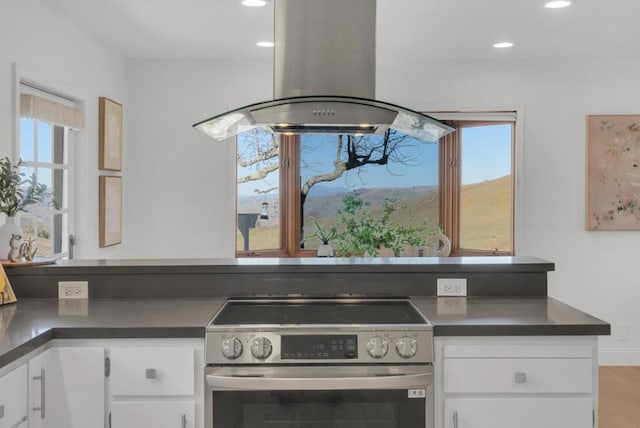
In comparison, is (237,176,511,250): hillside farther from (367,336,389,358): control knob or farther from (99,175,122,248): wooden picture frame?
(367,336,389,358): control knob

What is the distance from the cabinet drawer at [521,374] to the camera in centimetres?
223

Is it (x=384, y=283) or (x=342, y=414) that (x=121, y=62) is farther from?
(x=342, y=414)

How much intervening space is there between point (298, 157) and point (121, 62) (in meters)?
1.59

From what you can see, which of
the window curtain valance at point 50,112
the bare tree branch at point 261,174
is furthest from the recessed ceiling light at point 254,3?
the bare tree branch at point 261,174

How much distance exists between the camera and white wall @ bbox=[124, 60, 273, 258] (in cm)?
524

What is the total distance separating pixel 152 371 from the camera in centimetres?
221

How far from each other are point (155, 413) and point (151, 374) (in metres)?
0.13

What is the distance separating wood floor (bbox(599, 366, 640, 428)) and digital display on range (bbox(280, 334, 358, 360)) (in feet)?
7.51

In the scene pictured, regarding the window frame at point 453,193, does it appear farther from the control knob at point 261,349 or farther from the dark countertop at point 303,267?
the control knob at point 261,349

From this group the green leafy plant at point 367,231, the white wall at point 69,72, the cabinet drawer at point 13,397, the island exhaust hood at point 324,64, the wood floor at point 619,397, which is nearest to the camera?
the cabinet drawer at point 13,397

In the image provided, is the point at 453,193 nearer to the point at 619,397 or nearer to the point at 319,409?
the point at 619,397

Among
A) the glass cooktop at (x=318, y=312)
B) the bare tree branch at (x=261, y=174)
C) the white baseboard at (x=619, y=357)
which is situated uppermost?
the bare tree branch at (x=261, y=174)

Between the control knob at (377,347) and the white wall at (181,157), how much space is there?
3.22 meters

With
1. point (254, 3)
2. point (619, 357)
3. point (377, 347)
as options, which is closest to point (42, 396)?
point (377, 347)
